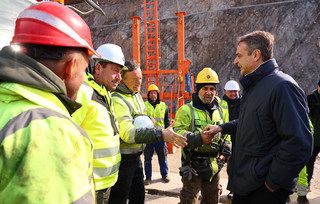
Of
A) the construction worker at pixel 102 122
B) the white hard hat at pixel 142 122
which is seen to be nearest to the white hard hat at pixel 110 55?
the construction worker at pixel 102 122

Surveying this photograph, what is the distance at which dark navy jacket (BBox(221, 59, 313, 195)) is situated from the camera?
5.65ft

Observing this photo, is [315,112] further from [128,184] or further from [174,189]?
[128,184]

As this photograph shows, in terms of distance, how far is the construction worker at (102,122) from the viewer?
190cm

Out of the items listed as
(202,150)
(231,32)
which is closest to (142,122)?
(202,150)

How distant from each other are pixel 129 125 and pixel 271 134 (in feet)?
4.51

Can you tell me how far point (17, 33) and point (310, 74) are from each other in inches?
711

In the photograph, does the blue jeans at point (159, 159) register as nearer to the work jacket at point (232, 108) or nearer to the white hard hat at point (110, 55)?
the work jacket at point (232, 108)

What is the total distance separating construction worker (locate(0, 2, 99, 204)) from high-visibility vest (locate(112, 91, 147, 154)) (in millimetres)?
1463

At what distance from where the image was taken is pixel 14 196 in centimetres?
64

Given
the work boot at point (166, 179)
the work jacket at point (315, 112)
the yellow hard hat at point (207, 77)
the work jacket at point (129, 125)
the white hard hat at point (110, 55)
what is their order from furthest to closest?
the work boot at point (166, 179) < the work jacket at point (315, 112) < the yellow hard hat at point (207, 77) < the work jacket at point (129, 125) < the white hard hat at point (110, 55)

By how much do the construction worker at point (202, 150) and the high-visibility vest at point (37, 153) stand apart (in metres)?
2.10

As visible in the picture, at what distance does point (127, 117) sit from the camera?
2539mm

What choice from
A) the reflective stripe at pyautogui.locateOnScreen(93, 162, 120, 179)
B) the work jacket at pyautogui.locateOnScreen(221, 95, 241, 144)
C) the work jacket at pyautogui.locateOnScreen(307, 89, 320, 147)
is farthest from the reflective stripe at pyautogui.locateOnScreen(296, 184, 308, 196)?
the reflective stripe at pyautogui.locateOnScreen(93, 162, 120, 179)

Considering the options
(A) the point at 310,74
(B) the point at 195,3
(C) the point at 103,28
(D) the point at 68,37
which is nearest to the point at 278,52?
(A) the point at 310,74
